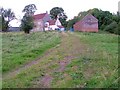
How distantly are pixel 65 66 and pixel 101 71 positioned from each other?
6.45ft

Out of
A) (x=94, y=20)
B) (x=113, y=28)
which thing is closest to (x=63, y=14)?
(x=94, y=20)

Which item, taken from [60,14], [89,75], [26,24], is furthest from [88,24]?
[89,75]

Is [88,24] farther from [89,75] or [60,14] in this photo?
[89,75]

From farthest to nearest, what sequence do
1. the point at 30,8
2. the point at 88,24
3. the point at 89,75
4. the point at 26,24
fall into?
the point at 30,8, the point at 88,24, the point at 26,24, the point at 89,75

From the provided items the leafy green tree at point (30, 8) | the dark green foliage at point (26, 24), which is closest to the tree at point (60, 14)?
the leafy green tree at point (30, 8)

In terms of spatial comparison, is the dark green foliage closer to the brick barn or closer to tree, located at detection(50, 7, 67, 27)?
the brick barn

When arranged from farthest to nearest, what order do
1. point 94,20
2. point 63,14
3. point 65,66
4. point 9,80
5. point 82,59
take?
point 63,14 → point 94,20 → point 82,59 → point 65,66 → point 9,80

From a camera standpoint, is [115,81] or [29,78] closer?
[115,81]

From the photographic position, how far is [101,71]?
1023 cm

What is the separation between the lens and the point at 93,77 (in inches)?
365

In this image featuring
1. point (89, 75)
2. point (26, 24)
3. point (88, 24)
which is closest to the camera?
point (89, 75)

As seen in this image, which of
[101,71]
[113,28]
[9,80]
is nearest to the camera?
[9,80]

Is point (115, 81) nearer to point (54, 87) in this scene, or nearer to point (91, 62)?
point (54, 87)

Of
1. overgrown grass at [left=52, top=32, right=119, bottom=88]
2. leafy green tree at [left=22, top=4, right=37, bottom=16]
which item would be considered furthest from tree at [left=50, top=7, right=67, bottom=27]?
overgrown grass at [left=52, top=32, right=119, bottom=88]
